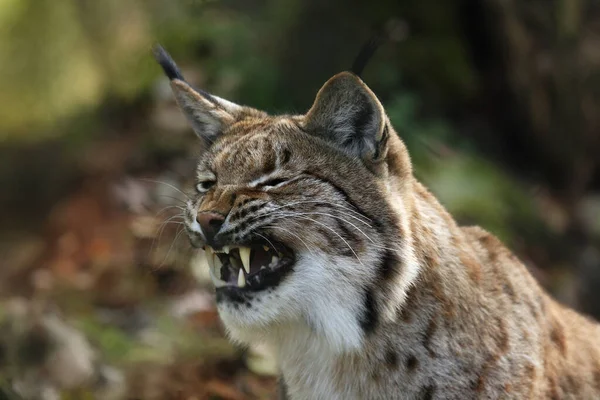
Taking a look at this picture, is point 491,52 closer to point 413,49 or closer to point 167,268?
point 413,49

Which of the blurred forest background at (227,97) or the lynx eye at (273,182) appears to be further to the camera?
the blurred forest background at (227,97)

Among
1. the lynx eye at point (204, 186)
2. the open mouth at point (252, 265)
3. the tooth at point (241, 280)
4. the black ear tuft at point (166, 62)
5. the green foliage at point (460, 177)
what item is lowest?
the tooth at point (241, 280)

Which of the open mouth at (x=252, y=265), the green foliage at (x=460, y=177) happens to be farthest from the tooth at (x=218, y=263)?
the green foliage at (x=460, y=177)

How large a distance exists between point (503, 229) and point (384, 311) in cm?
519

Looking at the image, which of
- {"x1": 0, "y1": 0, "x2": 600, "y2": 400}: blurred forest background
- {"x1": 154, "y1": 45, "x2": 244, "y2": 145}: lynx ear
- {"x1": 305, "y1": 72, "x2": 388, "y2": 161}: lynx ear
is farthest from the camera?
{"x1": 0, "y1": 0, "x2": 600, "y2": 400}: blurred forest background

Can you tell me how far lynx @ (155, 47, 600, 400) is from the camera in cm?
391

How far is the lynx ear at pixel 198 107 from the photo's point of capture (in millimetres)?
4535

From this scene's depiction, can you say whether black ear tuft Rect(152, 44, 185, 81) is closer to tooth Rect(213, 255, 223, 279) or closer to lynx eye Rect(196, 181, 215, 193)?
lynx eye Rect(196, 181, 215, 193)

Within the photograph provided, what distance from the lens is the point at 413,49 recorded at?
33.3 ft

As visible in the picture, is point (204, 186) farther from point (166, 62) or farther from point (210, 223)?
point (166, 62)

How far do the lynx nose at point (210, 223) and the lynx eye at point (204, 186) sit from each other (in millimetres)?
370

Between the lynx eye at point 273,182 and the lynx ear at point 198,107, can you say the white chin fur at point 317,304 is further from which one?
the lynx ear at point 198,107

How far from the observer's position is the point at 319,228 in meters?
3.92

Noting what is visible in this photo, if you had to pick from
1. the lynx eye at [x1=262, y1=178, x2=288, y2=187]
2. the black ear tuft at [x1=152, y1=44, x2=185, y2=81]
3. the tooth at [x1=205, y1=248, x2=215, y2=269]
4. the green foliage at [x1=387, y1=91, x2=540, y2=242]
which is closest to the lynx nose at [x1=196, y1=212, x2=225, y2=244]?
the tooth at [x1=205, y1=248, x2=215, y2=269]
